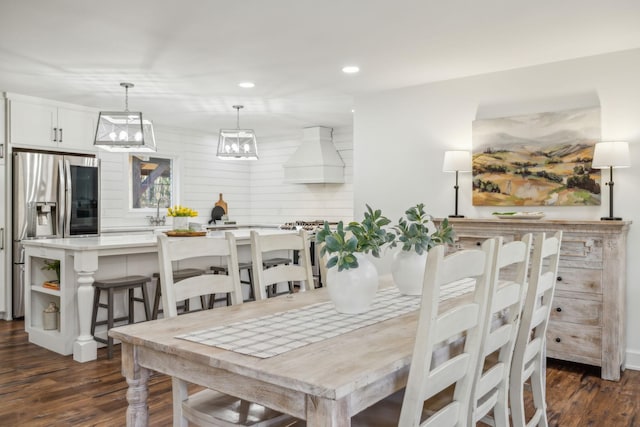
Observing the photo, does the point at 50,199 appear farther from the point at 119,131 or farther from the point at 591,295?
the point at 591,295

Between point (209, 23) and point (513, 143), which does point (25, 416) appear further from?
point (513, 143)

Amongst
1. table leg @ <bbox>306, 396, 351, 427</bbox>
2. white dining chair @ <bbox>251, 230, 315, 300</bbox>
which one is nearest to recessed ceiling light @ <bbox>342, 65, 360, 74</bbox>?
white dining chair @ <bbox>251, 230, 315, 300</bbox>

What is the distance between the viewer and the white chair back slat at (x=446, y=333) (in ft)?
4.11

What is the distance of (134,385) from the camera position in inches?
65.9

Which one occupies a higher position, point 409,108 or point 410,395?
point 409,108

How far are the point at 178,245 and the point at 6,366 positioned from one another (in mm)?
2465

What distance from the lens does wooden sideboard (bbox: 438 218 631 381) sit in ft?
11.5

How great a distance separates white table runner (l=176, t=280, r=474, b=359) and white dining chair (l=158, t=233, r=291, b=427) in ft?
0.96

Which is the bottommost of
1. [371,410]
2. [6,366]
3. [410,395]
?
[6,366]

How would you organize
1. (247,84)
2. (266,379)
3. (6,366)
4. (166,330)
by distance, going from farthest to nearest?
(247,84)
(6,366)
(166,330)
(266,379)

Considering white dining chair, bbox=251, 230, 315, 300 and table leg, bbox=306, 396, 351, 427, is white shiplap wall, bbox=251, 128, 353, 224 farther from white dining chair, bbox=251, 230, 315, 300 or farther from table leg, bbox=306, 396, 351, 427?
table leg, bbox=306, 396, 351, 427

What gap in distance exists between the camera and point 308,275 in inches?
106

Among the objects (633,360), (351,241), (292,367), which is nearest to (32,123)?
(351,241)

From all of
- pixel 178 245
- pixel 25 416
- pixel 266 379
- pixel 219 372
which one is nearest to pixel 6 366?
pixel 25 416
